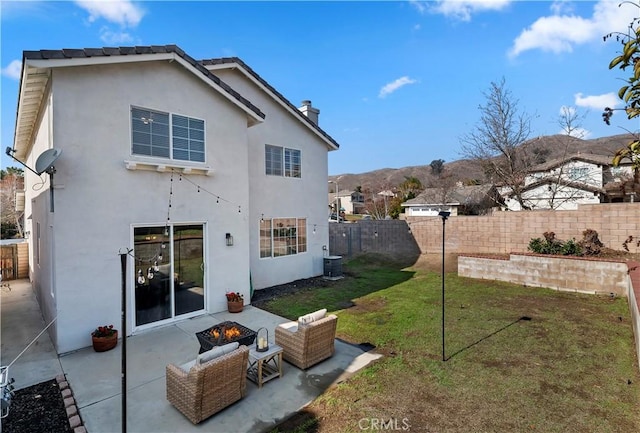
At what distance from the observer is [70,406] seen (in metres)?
4.98

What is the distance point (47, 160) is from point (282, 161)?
787 centimetres

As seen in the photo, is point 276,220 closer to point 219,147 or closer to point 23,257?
point 219,147

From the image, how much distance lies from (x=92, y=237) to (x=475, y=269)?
43.7 feet

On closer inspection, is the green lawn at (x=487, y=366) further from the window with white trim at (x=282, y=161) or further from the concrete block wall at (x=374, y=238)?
the concrete block wall at (x=374, y=238)

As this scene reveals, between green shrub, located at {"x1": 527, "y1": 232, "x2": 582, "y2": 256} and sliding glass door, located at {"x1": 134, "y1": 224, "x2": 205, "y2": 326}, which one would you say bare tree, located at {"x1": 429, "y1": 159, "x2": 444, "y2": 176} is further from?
sliding glass door, located at {"x1": 134, "y1": 224, "x2": 205, "y2": 326}

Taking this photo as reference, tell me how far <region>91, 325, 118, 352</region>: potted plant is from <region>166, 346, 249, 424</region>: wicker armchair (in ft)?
9.67

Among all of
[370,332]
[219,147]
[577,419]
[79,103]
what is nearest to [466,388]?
[577,419]

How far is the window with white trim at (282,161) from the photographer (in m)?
12.6

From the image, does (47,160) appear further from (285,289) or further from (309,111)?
(309,111)

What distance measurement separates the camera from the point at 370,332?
7.84 metres

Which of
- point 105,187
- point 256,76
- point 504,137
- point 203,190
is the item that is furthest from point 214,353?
point 504,137

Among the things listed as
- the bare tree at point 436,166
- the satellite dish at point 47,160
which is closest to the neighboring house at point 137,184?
the satellite dish at point 47,160

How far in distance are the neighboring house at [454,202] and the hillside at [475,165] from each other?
2.11m

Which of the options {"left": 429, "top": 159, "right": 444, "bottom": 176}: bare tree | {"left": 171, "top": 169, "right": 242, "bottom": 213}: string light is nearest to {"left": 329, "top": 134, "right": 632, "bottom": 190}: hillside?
{"left": 429, "top": 159, "right": 444, "bottom": 176}: bare tree
